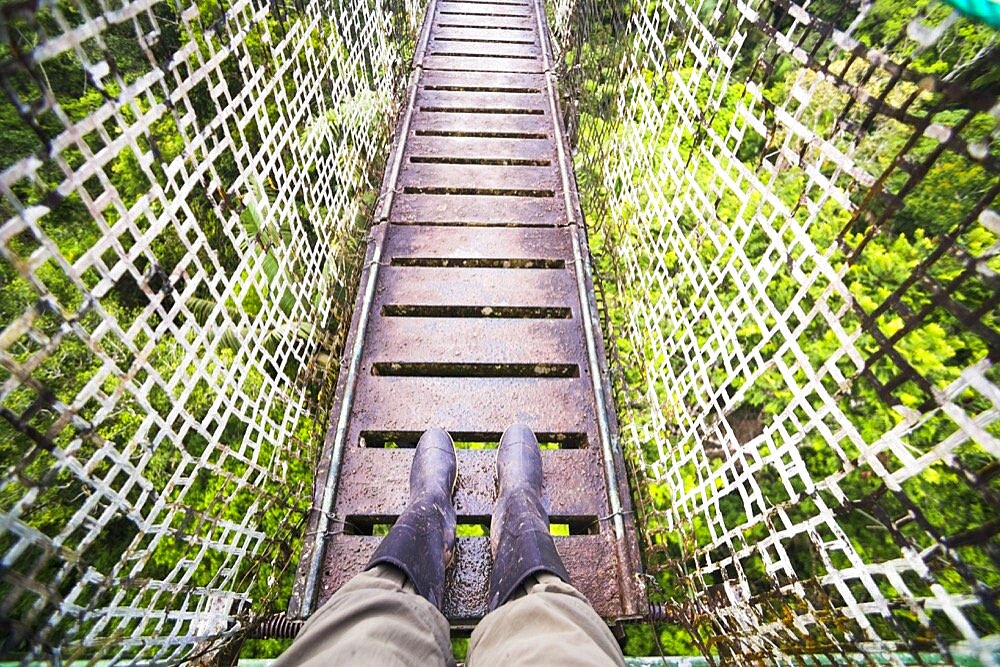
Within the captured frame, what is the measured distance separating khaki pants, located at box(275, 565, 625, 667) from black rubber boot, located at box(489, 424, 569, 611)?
77mm

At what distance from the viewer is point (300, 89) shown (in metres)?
2.50

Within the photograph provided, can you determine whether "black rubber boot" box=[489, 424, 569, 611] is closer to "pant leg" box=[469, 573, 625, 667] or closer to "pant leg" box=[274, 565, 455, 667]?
"pant leg" box=[469, 573, 625, 667]

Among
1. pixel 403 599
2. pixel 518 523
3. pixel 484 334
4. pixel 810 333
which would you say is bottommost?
pixel 403 599

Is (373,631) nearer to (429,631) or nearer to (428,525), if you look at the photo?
(429,631)

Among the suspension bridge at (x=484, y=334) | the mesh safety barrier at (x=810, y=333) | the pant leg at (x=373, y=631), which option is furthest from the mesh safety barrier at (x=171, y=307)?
the mesh safety barrier at (x=810, y=333)

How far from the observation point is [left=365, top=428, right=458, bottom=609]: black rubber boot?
1649 mm

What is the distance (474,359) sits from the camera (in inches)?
101

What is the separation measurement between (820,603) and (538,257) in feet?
7.09

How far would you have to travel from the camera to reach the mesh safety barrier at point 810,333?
1.13 metres

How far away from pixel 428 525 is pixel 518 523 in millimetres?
Answer: 331

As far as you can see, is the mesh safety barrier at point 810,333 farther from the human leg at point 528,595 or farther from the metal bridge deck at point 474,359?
the human leg at point 528,595

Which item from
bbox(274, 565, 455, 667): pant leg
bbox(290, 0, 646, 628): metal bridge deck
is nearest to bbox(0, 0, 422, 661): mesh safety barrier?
bbox(290, 0, 646, 628): metal bridge deck

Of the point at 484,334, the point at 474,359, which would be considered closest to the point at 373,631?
the point at 474,359

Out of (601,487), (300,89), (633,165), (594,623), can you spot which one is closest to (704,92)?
(633,165)
